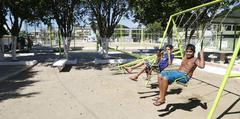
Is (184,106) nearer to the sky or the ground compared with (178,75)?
nearer to the ground

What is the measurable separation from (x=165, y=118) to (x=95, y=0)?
455 inches

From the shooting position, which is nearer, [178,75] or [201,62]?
[201,62]

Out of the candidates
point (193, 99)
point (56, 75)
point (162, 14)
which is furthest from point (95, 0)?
point (193, 99)

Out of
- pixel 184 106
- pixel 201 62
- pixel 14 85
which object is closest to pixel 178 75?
pixel 201 62

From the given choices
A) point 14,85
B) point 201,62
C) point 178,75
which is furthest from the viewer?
point 14,85

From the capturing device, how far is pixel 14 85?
10.5 meters

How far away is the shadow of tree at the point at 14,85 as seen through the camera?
880 centimetres

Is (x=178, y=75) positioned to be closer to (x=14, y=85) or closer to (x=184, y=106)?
(x=184, y=106)

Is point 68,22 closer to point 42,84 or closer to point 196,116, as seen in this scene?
point 42,84

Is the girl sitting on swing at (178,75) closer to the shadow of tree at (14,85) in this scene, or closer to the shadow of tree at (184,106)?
the shadow of tree at (184,106)

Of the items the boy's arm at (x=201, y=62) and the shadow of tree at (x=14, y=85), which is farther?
the shadow of tree at (x=14, y=85)

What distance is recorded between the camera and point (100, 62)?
17.5 meters

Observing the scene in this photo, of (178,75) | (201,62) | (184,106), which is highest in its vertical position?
(201,62)

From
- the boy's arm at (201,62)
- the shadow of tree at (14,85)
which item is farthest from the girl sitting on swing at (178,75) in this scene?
the shadow of tree at (14,85)
